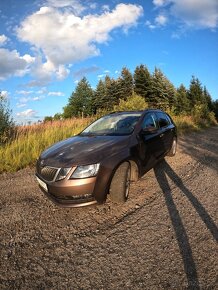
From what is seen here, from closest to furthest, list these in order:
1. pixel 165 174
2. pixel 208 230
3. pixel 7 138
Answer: pixel 208 230, pixel 165 174, pixel 7 138

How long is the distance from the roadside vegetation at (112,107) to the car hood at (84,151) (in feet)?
9.65

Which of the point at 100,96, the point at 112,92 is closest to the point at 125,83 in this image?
the point at 112,92

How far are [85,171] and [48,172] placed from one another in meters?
0.66

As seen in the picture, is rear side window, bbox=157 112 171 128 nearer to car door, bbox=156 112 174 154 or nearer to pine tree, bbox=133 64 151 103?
car door, bbox=156 112 174 154

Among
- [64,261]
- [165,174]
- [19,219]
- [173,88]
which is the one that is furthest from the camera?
[173,88]

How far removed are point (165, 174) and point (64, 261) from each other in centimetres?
352

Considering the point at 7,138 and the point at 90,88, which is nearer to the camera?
the point at 7,138

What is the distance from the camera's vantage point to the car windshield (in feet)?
16.6

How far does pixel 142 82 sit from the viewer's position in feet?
151

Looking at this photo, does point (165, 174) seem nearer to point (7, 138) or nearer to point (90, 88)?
point (7, 138)

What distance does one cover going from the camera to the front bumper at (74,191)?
11.7 feet

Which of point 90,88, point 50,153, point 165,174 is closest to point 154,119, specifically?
point 165,174

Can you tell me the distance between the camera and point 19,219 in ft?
12.6

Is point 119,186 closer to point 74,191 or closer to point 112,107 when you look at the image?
point 74,191
